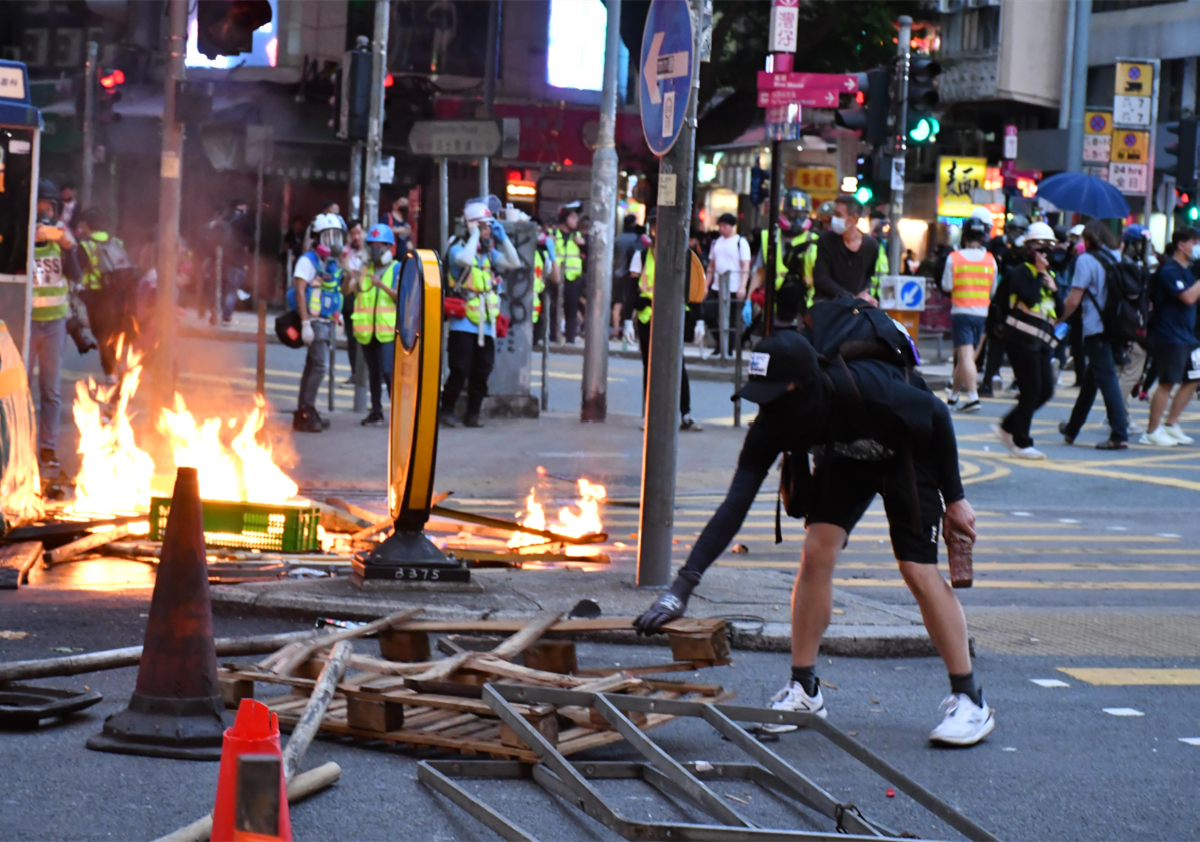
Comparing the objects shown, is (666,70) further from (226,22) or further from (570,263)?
(570,263)

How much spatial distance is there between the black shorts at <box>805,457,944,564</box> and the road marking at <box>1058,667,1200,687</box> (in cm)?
160

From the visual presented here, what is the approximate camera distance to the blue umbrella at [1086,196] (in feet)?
81.6

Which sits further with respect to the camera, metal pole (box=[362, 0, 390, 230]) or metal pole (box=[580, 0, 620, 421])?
metal pole (box=[362, 0, 390, 230])

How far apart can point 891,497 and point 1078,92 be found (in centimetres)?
3169

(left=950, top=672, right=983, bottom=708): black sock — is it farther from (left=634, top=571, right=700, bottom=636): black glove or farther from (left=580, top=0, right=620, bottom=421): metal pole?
(left=580, top=0, right=620, bottom=421): metal pole

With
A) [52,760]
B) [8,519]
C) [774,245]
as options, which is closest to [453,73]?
[774,245]

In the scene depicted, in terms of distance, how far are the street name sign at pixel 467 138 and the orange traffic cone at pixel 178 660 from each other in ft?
34.6

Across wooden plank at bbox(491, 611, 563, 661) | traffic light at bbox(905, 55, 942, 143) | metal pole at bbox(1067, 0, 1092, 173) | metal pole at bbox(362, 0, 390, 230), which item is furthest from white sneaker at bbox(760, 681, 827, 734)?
metal pole at bbox(1067, 0, 1092, 173)

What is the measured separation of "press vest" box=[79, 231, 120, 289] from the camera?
15.9 metres

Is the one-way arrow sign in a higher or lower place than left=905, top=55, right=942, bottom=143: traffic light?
lower

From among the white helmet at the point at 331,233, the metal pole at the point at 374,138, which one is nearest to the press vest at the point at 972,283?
the metal pole at the point at 374,138

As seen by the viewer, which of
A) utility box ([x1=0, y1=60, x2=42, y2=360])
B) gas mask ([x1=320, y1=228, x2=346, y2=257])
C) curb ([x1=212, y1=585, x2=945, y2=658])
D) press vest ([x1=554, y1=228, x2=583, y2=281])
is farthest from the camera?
press vest ([x1=554, y1=228, x2=583, y2=281])

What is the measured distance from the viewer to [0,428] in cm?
885

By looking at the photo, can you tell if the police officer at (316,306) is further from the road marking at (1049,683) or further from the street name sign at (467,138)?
the road marking at (1049,683)
